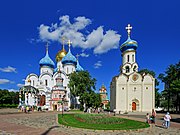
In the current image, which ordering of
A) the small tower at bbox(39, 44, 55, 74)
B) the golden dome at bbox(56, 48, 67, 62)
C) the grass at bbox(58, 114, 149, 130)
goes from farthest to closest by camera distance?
1. the golden dome at bbox(56, 48, 67, 62)
2. the small tower at bbox(39, 44, 55, 74)
3. the grass at bbox(58, 114, 149, 130)

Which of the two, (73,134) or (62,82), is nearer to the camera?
(73,134)

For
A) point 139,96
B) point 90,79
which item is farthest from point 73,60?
point 139,96

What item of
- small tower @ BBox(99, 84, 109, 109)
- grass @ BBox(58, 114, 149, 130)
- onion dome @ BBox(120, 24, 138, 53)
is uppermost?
onion dome @ BBox(120, 24, 138, 53)

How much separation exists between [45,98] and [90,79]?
14212 millimetres

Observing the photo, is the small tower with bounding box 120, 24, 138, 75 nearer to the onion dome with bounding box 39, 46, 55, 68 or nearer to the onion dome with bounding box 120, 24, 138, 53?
the onion dome with bounding box 120, 24, 138, 53

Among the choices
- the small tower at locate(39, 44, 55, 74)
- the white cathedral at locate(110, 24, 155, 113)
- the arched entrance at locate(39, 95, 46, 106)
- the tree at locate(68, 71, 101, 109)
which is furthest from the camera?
the small tower at locate(39, 44, 55, 74)

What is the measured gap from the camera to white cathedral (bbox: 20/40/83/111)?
173ft

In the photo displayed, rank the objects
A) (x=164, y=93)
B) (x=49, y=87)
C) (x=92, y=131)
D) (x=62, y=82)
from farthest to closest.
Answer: (x=49, y=87), (x=62, y=82), (x=164, y=93), (x=92, y=131)

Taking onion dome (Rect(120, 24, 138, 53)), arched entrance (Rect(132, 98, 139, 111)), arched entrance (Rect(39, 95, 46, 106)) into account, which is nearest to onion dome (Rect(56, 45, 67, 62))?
arched entrance (Rect(39, 95, 46, 106))

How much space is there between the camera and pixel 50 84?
196ft

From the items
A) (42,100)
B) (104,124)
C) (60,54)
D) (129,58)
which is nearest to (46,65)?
(60,54)

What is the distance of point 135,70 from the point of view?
47875mm

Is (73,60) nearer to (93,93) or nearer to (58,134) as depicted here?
(93,93)

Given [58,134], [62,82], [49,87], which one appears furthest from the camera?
[49,87]
